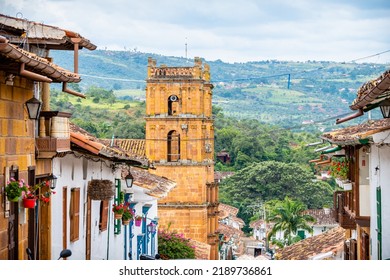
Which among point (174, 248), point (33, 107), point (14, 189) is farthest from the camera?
point (174, 248)

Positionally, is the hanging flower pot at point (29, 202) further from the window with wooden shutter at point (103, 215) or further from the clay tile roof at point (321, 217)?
the clay tile roof at point (321, 217)

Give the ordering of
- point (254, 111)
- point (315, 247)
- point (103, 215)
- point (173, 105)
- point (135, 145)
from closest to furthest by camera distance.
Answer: point (103, 215) → point (315, 247) → point (173, 105) → point (135, 145) → point (254, 111)

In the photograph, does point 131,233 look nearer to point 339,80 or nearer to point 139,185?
point 139,185

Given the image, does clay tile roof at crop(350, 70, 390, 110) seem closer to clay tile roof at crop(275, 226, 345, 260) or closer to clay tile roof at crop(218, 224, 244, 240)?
clay tile roof at crop(275, 226, 345, 260)

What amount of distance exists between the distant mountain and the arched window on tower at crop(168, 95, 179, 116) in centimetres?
203

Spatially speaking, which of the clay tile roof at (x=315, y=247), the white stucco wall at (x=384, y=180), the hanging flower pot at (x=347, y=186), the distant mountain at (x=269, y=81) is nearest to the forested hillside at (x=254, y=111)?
the distant mountain at (x=269, y=81)

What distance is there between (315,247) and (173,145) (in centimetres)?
2253

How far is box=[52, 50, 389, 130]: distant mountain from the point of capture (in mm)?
42938

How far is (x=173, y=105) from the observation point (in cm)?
4394

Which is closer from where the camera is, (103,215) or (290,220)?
(103,215)

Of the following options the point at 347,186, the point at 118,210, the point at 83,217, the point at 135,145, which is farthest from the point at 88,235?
the point at 135,145

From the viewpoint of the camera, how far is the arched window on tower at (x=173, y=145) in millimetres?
44281

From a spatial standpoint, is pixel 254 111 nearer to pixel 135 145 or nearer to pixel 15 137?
pixel 135 145

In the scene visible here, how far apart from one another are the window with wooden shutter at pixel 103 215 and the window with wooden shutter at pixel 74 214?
6.18 feet
